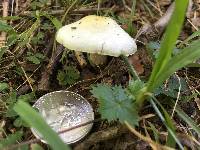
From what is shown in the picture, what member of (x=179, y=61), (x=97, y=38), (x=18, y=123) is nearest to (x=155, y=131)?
(x=179, y=61)

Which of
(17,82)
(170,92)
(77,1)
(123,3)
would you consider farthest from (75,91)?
(123,3)

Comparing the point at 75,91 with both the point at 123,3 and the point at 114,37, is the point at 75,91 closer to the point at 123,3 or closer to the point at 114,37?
the point at 114,37

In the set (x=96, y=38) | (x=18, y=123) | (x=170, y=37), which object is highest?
Result: (x=170, y=37)

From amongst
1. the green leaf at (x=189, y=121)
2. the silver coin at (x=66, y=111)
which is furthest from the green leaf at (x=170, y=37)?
the silver coin at (x=66, y=111)

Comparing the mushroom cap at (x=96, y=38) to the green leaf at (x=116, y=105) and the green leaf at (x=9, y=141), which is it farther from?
the green leaf at (x=9, y=141)

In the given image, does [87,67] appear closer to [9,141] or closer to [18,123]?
[18,123]

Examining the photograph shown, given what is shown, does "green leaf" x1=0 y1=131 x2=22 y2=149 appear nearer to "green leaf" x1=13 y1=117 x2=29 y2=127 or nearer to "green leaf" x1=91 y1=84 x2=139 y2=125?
"green leaf" x1=13 y1=117 x2=29 y2=127
